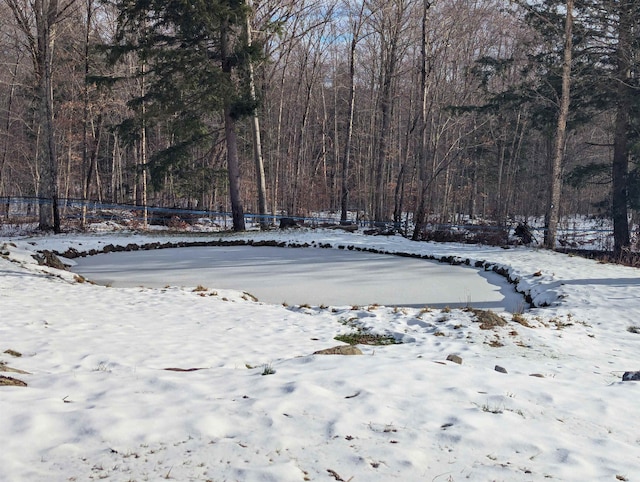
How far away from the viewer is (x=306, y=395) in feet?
10.3

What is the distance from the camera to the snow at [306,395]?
7.50ft

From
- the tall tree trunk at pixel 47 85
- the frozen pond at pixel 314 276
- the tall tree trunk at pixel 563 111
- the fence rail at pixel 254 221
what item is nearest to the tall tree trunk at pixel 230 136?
the fence rail at pixel 254 221

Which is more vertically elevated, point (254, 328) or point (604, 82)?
point (604, 82)

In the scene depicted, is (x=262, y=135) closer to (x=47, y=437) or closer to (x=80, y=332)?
(x=80, y=332)

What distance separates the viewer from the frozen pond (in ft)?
26.9

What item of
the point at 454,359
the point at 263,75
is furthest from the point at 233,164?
the point at 454,359

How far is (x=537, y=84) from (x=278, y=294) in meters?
16.7

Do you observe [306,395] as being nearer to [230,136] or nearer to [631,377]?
[631,377]

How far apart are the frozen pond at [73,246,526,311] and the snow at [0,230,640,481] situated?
1.24 m

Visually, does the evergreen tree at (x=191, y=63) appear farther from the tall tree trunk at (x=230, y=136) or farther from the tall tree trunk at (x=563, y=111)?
the tall tree trunk at (x=563, y=111)

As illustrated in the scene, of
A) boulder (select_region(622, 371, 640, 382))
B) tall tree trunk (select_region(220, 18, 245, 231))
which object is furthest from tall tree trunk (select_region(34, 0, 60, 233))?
boulder (select_region(622, 371, 640, 382))

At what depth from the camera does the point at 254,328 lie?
594 cm

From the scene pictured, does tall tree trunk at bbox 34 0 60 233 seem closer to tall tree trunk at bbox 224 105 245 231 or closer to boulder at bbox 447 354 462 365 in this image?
tall tree trunk at bbox 224 105 245 231

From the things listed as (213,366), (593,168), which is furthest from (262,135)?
(213,366)
